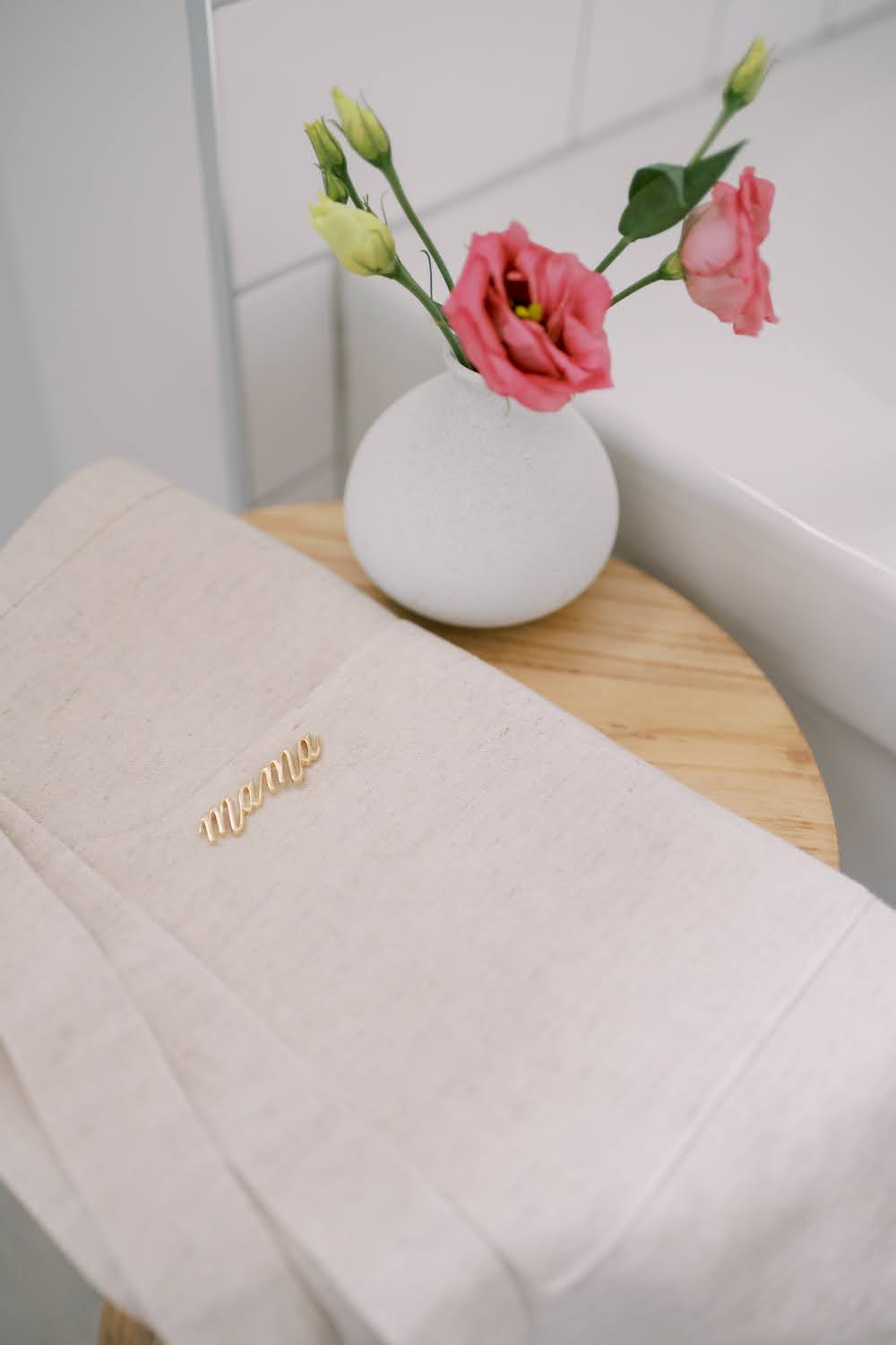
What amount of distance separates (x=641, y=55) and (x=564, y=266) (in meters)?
0.55

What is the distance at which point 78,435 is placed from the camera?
2.96 feet

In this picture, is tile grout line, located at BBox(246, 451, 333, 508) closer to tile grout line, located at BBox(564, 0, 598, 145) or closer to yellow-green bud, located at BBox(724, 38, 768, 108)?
tile grout line, located at BBox(564, 0, 598, 145)

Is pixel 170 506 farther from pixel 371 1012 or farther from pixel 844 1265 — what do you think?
pixel 844 1265

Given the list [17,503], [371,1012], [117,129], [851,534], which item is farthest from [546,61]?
[371,1012]

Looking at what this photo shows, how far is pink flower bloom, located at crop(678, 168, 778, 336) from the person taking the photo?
1.52 ft

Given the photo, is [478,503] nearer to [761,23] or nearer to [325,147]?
[325,147]

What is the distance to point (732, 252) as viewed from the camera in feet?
1.53

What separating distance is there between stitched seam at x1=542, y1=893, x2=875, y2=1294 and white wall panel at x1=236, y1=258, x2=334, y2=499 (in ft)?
Result: 1.76

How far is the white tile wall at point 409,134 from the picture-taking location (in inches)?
26.0

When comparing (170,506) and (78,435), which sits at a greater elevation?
(170,506)

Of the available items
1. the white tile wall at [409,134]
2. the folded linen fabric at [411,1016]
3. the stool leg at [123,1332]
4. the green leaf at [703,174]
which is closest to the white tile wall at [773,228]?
the white tile wall at [409,134]

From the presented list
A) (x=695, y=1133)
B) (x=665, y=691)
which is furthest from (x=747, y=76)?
(x=695, y=1133)

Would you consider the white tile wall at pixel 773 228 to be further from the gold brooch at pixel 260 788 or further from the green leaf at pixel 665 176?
the gold brooch at pixel 260 788

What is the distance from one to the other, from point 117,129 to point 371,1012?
0.55 meters
